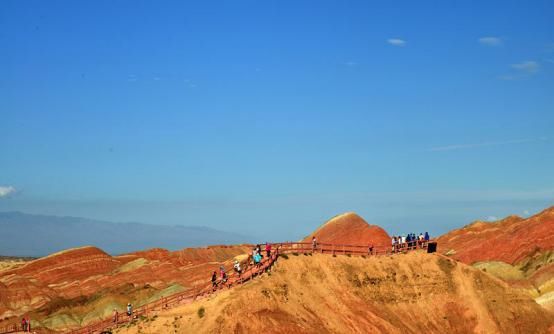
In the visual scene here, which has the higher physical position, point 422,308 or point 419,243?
point 419,243

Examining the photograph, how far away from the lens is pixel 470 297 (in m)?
69.0

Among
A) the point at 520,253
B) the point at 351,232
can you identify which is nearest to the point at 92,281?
the point at 351,232

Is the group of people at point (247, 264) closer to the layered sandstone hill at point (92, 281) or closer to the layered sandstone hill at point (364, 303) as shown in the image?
the layered sandstone hill at point (364, 303)

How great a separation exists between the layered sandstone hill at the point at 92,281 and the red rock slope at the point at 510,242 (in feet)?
126

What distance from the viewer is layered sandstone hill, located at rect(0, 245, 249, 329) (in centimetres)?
8773

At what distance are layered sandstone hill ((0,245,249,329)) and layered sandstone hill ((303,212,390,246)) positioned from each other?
1743cm

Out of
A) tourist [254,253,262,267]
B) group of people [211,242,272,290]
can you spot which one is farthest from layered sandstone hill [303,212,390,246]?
tourist [254,253,262,267]

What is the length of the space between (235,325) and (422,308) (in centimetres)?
2461

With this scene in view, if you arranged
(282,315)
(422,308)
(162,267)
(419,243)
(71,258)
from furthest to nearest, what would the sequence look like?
(71,258) → (162,267) → (419,243) → (422,308) → (282,315)

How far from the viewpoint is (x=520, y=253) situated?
100 meters

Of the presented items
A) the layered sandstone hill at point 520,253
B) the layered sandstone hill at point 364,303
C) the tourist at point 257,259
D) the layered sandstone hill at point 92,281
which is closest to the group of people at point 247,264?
the tourist at point 257,259

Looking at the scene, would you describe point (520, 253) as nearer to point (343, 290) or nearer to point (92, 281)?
point (343, 290)

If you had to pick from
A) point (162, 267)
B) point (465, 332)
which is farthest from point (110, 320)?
point (162, 267)

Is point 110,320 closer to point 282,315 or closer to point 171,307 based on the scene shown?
point 171,307
